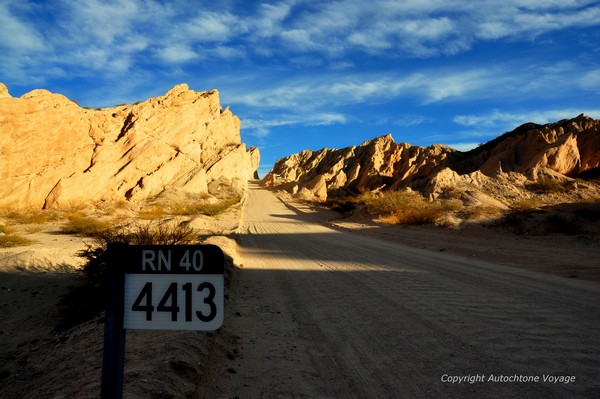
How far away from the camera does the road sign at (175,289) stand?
237 cm

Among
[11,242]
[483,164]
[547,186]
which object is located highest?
[483,164]

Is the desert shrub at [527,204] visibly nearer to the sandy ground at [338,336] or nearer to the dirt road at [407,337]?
the sandy ground at [338,336]

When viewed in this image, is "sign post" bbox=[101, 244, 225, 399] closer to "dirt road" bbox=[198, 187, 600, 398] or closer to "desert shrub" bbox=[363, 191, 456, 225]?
"dirt road" bbox=[198, 187, 600, 398]

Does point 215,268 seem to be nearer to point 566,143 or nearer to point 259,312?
point 259,312

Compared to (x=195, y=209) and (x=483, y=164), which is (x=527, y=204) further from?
(x=195, y=209)

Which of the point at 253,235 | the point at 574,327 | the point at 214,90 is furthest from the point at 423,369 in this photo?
the point at 214,90

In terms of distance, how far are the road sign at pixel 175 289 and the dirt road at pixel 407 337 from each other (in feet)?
6.21

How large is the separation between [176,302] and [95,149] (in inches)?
1358

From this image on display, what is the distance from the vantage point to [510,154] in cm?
4291

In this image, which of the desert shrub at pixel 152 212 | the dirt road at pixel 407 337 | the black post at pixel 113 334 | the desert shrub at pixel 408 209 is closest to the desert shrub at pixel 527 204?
the desert shrub at pixel 408 209

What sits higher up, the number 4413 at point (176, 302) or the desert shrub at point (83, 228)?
the number 4413 at point (176, 302)

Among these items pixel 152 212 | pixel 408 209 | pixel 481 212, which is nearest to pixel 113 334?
pixel 481 212

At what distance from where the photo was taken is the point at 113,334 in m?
2.35

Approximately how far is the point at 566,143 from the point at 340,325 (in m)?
40.0
